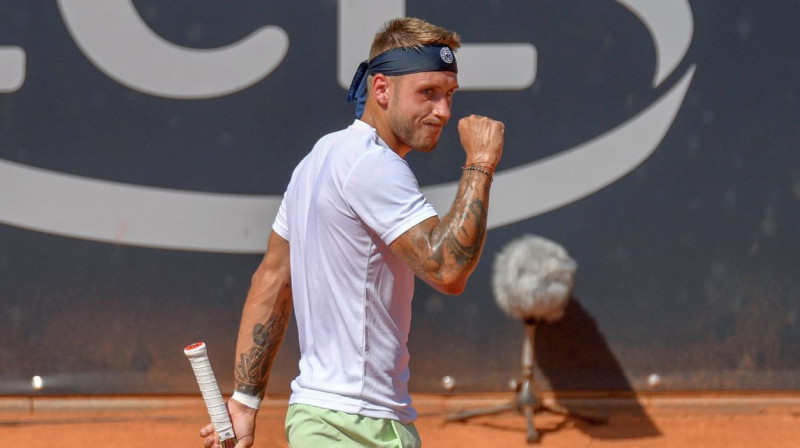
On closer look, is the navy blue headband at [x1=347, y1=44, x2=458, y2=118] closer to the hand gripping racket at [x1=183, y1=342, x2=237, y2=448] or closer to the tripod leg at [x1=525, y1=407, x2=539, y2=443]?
the hand gripping racket at [x1=183, y1=342, x2=237, y2=448]

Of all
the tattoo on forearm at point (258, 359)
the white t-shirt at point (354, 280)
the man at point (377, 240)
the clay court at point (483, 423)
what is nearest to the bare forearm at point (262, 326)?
the tattoo on forearm at point (258, 359)

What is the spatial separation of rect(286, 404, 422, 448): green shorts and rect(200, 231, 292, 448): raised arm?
28 centimetres

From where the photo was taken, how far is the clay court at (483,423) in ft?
15.8

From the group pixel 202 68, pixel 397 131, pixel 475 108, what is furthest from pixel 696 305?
pixel 397 131

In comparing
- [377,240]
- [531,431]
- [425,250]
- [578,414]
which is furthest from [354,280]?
[578,414]

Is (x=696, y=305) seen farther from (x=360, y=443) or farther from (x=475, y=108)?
(x=360, y=443)

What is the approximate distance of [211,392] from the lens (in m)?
2.29

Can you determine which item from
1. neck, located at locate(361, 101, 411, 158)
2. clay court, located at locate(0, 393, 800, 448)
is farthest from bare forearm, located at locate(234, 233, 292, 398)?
clay court, located at locate(0, 393, 800, 448)

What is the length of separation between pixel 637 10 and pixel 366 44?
52.2 inches

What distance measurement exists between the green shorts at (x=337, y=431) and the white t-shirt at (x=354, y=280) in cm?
2

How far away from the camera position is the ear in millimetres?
2338

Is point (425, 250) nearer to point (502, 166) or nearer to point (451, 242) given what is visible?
point (451, 242)

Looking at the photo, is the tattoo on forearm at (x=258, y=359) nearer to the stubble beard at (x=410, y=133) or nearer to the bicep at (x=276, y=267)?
the bicep at (x=276, y=267)

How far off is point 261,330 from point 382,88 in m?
0.65
